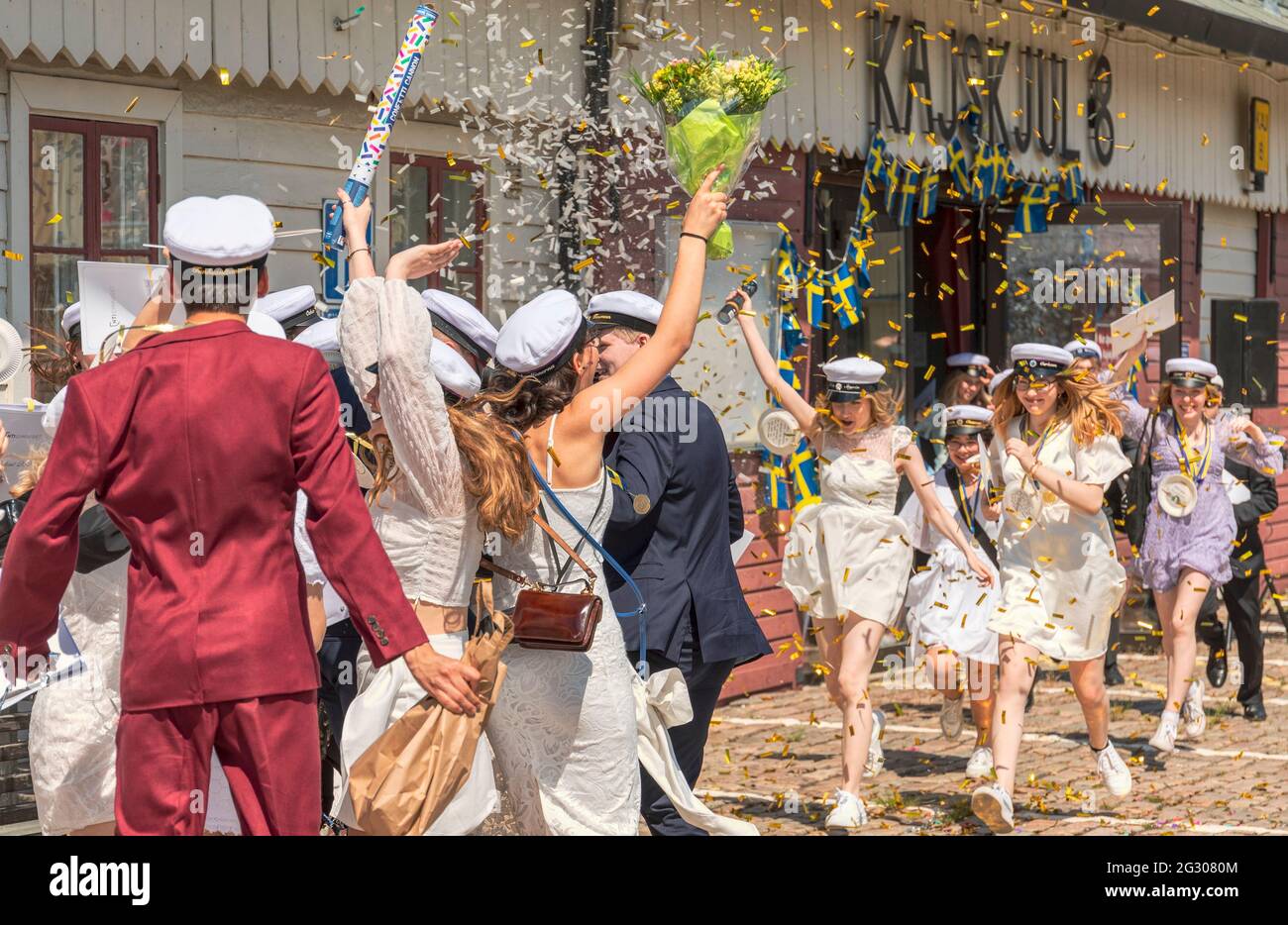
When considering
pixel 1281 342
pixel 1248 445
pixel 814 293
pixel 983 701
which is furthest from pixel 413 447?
pixel 1281 342

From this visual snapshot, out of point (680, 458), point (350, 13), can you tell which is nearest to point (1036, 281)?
point (350, 13)

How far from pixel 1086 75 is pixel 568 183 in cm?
609

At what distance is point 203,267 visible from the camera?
3.94 metres

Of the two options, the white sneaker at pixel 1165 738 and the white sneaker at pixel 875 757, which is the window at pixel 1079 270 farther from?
the white sneaker at pixel 875 757

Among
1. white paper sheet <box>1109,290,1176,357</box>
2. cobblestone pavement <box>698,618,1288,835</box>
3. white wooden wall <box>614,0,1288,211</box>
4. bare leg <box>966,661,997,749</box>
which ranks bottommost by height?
cobblestone pavement <box>698,618,1288,835</box>

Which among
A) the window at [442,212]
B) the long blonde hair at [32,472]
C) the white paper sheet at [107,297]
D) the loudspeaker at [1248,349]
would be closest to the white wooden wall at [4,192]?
the window at [442,212]

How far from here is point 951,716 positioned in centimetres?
951

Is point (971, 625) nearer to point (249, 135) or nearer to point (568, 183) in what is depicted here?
point (568, 183)

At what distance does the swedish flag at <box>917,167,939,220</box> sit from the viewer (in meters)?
12.8

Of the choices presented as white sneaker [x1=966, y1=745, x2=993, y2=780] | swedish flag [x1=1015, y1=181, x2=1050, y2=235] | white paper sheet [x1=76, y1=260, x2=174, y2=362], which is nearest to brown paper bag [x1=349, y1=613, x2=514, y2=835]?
white paper sheet [x1=76, y1=260, x2=174, y2=362]

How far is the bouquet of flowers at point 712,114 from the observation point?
18.1 feet

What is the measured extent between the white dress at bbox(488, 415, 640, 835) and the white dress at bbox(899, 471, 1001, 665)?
4.70m

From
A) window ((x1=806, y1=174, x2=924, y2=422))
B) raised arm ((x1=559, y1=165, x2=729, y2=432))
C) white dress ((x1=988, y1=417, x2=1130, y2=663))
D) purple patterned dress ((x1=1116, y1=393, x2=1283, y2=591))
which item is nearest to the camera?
raised arm ((x1=559, y1=165, x2=729, y2=432))

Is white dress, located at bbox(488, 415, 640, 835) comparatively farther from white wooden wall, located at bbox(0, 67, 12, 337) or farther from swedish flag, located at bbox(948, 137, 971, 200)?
swedish flag, located at bbox(948, 137, 971, 200)
